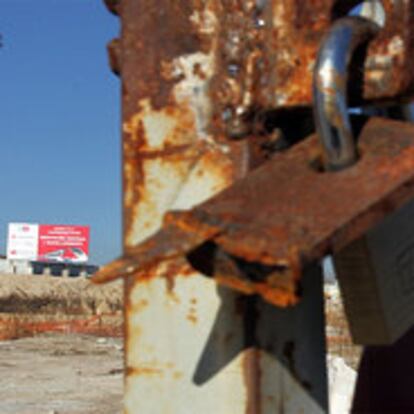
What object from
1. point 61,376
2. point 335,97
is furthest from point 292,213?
point 61,376

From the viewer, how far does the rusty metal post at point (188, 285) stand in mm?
797

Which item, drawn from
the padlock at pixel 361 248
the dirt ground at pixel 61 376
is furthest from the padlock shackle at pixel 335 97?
the dirt ground at pixel 61 376

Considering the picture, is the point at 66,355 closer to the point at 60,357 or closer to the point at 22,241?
the point at 60,357

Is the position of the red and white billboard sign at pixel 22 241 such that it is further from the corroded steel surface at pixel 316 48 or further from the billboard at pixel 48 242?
the corroded steel surface at pixel 316 48

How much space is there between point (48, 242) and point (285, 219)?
5714 cm

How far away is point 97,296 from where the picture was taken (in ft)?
105

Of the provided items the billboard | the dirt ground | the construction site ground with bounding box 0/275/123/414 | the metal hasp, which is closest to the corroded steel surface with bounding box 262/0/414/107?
the metal hasp

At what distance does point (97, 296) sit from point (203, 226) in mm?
31957

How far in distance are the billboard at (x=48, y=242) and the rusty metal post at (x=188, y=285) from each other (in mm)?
55672

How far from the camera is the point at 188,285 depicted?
0.83 metres

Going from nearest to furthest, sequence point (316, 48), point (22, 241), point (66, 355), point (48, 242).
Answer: point (316, 48) → point (66, 355) → point (22, 241) → point (48, 242)

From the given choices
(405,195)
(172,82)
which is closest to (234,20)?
(172,82)

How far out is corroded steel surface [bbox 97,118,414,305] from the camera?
24.7 inches

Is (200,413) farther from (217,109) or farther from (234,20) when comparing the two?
(234,20)
